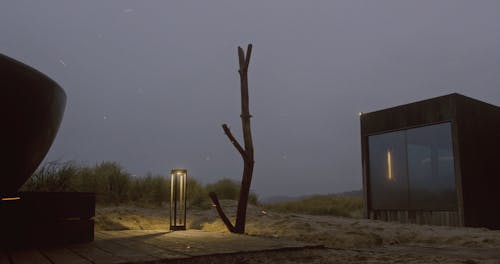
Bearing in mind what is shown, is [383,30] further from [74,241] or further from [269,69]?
[74,241]

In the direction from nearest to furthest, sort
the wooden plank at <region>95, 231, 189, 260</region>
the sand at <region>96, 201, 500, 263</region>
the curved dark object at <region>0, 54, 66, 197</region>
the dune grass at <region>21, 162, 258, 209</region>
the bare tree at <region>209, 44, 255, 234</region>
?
the curved dark object at <region>0, 54, 66, 197</region> < the wooden plank at <region>95, 231, 189, 260</region> < the sand at <region>96, 201, 500, 263</region> < the bare tree at <region>209, 44, 255, 234</region> < the dune grass at <region>21, 162, 258, 209</region>

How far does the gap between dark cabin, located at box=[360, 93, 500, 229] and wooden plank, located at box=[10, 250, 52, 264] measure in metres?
7.92

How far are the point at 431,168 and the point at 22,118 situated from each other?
27.8 feet

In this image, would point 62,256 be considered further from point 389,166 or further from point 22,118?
point 389,166

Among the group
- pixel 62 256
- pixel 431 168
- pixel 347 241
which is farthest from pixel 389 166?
pixel 62 256

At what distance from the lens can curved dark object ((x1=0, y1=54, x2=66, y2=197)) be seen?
8.60 ft

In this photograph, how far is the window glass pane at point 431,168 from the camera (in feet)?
28.4

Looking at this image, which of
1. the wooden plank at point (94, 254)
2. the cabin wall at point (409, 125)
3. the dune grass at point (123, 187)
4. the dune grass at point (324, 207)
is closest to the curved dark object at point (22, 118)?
the wooden plank at point (94, 254)

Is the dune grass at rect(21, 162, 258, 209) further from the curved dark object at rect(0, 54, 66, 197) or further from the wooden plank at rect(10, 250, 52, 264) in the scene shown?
the curved dark object at rect(0, 54, 66, 197)

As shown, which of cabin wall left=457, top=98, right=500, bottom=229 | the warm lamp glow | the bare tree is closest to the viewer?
the bare tree

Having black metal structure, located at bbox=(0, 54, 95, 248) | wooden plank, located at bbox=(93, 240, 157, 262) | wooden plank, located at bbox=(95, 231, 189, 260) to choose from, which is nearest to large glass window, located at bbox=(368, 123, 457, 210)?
wooden plank, located at bbox=(95, 231, 189, 260)

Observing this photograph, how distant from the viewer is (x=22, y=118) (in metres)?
2.71

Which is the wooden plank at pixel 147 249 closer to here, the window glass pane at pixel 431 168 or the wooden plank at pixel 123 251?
the wooden plank at pixel 123 251

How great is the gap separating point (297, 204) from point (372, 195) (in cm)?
456
